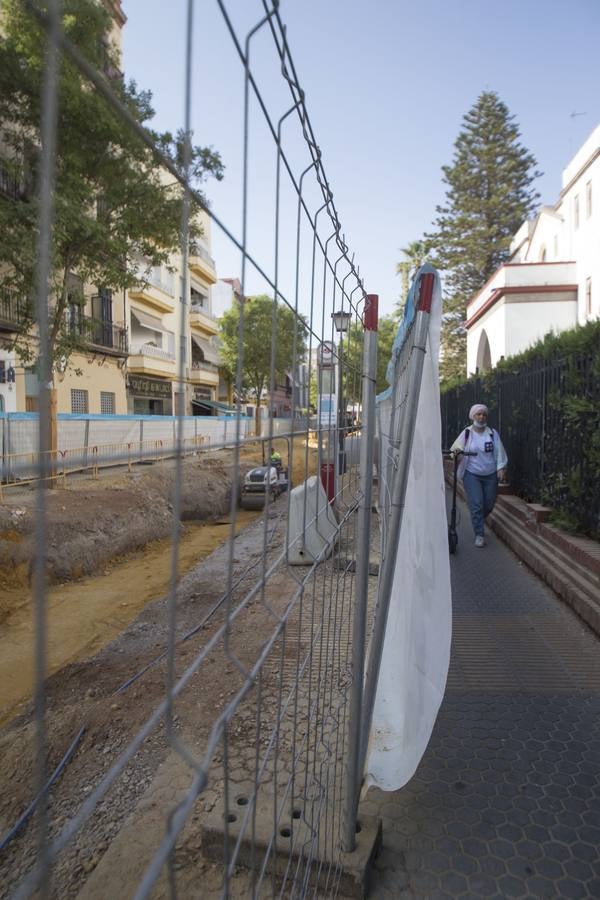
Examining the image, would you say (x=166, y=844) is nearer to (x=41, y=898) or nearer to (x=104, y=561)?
(x=41, y=898)

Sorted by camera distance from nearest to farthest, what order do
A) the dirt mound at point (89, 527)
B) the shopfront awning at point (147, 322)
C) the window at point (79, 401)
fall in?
1. the window at point (79, 401)
2. the shopfront awning at point (147, 322)
3. the dirt mound at point (89, 527)

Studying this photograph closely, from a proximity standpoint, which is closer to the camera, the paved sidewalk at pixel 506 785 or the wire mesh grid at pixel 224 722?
the wire mesh grid at pixel 224 722

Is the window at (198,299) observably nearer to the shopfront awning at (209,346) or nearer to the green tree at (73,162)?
the shopfront awning at (209,346)

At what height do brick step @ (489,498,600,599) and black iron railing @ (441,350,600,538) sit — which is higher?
black iron railing @ (441,350,600,538)

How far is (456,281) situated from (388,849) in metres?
39.5

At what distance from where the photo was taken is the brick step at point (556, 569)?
4266 mm

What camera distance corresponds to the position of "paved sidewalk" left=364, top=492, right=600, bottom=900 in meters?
1.96

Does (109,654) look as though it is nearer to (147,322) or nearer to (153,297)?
(147,322)

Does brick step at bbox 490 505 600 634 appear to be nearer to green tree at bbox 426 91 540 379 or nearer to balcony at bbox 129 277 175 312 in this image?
balcony at bbox 129 277 175 312

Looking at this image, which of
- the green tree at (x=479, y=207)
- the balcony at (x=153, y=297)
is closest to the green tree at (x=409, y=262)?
the green tree at (x=479, y=207)

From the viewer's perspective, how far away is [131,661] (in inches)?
193

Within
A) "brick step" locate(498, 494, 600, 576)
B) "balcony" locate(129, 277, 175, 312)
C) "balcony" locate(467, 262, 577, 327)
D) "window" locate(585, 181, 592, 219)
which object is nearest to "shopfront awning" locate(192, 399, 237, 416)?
"balcony" locate(129, 277, 175, 312)

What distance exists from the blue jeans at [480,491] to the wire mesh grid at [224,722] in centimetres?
290

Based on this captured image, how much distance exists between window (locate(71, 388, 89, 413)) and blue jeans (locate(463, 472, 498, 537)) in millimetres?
5308
